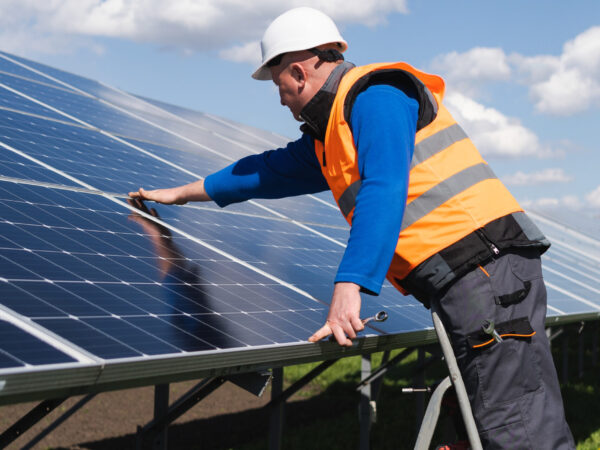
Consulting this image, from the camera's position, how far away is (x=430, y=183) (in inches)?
132

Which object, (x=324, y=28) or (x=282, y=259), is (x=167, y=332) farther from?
(x=282, y=259)

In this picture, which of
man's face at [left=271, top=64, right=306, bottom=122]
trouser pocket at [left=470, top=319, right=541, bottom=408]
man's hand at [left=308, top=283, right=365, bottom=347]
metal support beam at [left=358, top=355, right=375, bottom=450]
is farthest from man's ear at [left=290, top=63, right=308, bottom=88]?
metal support beam at [left=358, top=355, right=375, bottom=450]

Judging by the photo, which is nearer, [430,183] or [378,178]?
[378,178]

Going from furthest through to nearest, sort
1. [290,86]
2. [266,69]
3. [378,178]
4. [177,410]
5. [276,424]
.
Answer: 1. [276,424]
2. [177,410]
3. [266,69]
4. [290,86]
5. [378,178]

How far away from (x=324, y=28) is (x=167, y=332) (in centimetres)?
155

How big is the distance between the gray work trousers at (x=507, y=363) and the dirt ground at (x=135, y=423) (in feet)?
25.6

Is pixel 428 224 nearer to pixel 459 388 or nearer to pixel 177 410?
pixel 459 388

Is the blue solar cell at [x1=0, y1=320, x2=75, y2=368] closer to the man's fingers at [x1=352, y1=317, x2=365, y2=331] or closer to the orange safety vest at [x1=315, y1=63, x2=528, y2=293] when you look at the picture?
the man's fingers at [x1=352, y1=317, x2=365, y2=331]

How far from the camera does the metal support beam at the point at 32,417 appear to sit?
10.1 feet

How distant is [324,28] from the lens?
11.4 ft

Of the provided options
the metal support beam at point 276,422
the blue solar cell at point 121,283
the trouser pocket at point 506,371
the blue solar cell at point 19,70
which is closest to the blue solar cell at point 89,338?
the blue solar cell at point 121,283

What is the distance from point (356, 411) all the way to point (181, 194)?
9.20m

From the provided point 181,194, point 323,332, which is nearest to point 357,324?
point 323,332

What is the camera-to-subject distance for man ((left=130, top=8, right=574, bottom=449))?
3.13 metres
